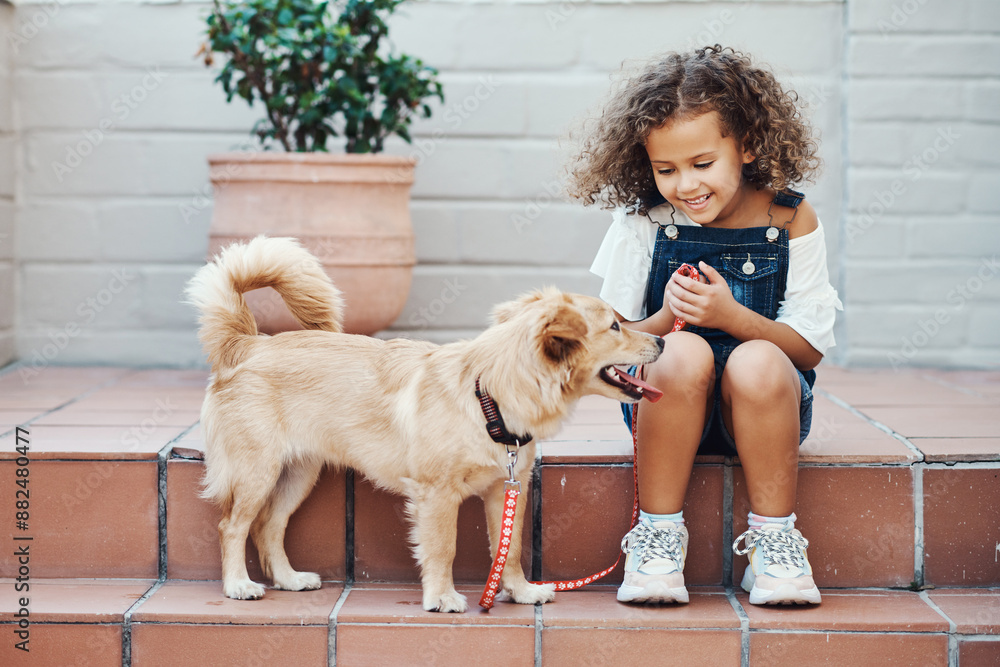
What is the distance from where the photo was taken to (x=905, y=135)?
12.6 ft

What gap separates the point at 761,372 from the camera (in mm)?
2115

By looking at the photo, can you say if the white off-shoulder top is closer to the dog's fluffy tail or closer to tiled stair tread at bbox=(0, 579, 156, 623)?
the dog's fluffy tail

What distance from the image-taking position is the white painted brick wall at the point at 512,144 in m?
3.85

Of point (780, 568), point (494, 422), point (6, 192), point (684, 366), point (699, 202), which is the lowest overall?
point (780, 568)

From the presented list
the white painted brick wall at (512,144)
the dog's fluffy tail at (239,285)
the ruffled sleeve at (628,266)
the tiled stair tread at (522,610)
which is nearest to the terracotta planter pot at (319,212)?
the white painted brick wall at (512,144)

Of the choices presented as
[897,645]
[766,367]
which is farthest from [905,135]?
[897,645]

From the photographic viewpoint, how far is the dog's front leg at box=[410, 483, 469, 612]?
209cm

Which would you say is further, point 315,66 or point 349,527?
point 315,66

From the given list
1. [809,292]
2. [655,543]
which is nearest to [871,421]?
[809,292]

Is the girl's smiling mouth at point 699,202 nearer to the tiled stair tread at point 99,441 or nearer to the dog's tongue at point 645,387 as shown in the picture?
the dog's tongue at point 645,387

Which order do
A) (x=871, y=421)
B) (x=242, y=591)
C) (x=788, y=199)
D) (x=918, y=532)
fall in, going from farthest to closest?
(x=871, y=421) → (x=788, y=199) → (x=918, y=532) → (x=242, y=591)

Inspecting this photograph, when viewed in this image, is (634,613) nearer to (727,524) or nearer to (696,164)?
(727,524)

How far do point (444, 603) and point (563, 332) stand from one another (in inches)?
27.2

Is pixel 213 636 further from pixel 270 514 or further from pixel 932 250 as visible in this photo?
pixel 932 250
